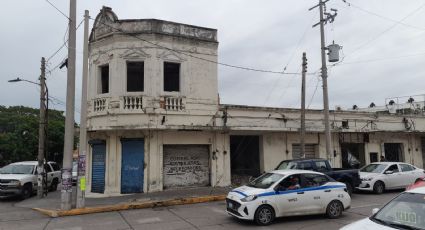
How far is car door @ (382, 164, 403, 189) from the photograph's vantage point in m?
17.6

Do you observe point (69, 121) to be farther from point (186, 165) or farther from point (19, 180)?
point (186, 165)

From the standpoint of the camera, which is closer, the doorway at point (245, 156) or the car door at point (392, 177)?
the car door at point (392, 177)

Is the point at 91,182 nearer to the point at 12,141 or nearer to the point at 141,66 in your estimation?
the point at 141,66

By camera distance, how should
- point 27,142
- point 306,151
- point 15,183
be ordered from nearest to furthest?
1. point 15,183
2. point 306,151
3. point 27,142

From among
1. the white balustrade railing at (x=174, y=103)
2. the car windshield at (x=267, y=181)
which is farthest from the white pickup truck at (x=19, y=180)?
the car windshield at (x=267, y=181)

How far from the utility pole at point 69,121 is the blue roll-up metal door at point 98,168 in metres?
4.00

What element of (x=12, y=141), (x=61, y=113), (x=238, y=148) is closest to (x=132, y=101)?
(x=238, y=148)

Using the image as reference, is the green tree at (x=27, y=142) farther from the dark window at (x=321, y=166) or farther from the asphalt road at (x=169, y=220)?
the dark window at (x=321, y=166)

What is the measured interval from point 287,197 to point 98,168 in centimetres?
1090

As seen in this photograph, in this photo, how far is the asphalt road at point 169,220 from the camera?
10.8m

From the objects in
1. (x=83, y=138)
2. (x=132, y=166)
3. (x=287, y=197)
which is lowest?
(x=287, y=197)

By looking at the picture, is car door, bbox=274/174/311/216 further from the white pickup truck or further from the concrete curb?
the white pickup truck

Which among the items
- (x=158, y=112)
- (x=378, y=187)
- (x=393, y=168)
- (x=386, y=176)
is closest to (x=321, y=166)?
(x=378, y=187)

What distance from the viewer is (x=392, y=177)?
699 inches
